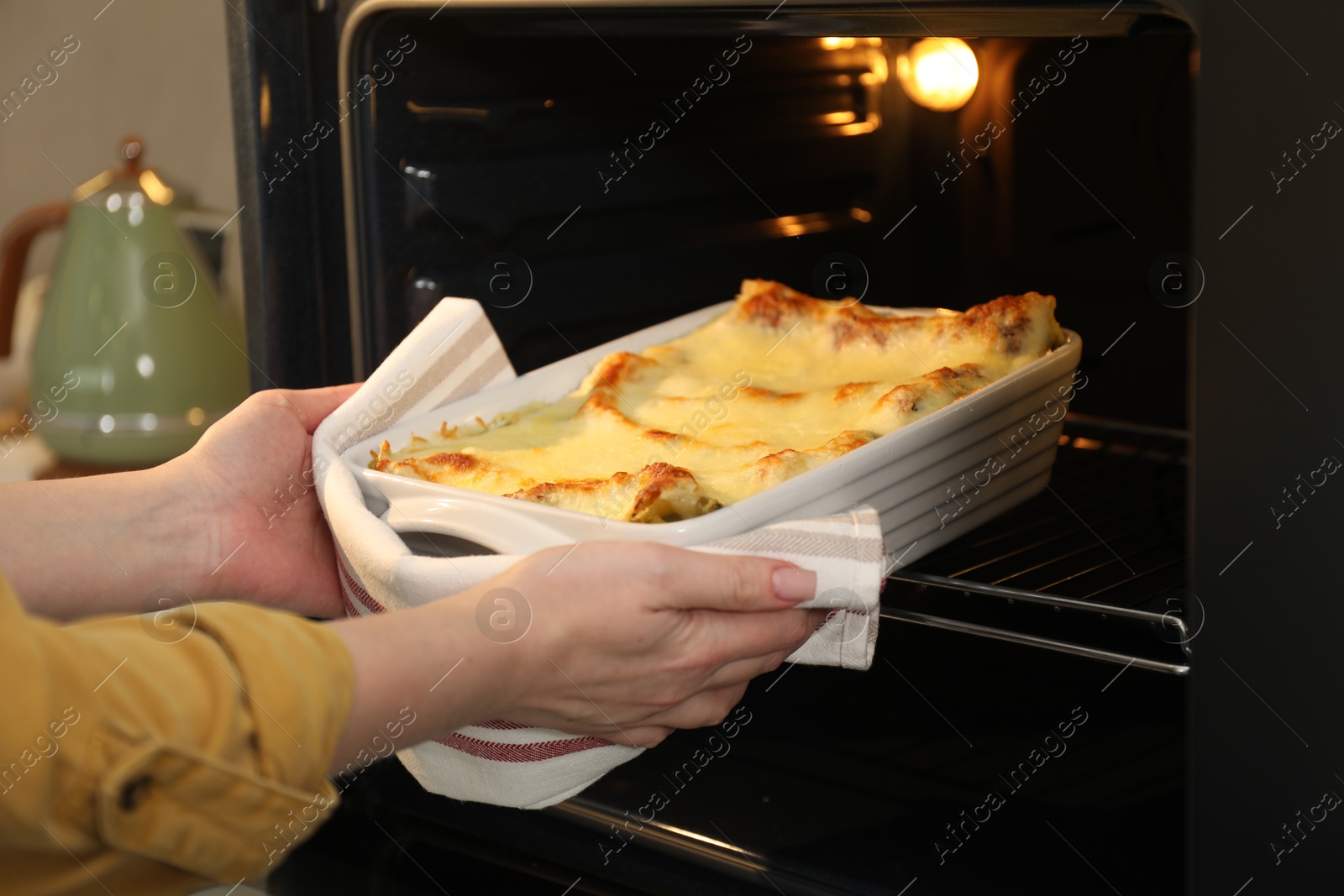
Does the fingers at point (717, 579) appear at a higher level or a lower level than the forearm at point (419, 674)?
lower

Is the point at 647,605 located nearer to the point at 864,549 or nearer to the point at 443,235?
the point at 864,549

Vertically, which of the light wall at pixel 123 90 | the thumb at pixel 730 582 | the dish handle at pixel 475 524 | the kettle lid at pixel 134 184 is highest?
the light wall at pixel 123 90

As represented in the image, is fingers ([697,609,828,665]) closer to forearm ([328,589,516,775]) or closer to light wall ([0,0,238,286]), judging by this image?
forearm ([328,589,516,775])

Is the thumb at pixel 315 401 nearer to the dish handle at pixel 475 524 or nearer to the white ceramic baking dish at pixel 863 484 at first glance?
the white ceramic baking dish at pixel 863 484

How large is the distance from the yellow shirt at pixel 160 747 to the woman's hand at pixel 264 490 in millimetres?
372

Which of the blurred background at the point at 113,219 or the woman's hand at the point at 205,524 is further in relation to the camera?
the blurred background at the point at 113,219

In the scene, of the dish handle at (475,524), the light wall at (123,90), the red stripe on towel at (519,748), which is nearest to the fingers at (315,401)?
the dish handle at (475,524)

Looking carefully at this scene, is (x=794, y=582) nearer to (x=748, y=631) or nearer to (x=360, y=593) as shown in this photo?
(x=748, y=631)

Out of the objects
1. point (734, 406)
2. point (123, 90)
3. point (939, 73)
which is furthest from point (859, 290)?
point (123, 90)

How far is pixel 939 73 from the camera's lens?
1164 mm

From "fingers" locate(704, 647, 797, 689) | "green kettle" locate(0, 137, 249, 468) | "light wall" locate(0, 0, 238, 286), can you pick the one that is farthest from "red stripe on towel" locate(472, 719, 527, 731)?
"light wall" locate(0, 0, 238, 286)

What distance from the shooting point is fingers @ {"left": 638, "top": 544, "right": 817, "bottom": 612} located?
1.95 ft

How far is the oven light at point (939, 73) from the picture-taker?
114 centimetres

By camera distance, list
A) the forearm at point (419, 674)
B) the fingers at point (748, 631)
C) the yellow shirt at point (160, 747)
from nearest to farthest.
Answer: the yellow shirt at point (160, 747)
the forearm at point (419, 674)
the fingers at point (748, 631)
